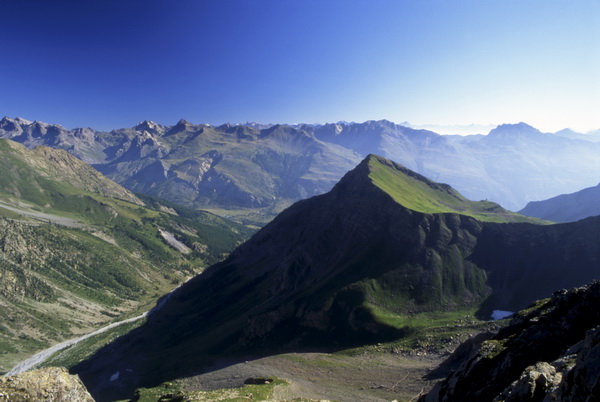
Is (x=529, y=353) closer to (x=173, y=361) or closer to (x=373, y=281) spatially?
(x=373, y=281)

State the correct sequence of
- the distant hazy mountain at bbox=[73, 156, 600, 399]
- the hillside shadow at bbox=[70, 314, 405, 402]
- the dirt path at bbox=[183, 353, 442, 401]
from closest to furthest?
the dirt path at bbox=[183, 353, 442, 401] → the hillside shadow at bbox=[70, 314, 405, 402] → the distant hazy mountain at bbox=[73, 156, 600, 399]

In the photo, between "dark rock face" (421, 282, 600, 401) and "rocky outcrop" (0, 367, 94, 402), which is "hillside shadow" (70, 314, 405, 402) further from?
"rocky outcrop" (0, 367, 94, 402)

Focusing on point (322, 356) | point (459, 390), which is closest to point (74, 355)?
point (322, 356)

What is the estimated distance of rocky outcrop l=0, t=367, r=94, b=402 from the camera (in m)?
26.3

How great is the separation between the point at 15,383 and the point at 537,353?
47968 mm

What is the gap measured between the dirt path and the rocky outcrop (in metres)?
57.0

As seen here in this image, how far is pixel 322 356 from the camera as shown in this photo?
102250mm

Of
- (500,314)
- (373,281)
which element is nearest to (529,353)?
(500,314)

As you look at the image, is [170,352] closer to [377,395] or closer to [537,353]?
[377,395]

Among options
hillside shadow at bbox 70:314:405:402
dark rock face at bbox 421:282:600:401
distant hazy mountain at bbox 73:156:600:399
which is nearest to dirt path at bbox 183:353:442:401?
hillside shadow at bbox 70:314:405:402

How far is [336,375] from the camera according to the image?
87.1 m

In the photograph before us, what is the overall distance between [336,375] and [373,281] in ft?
152

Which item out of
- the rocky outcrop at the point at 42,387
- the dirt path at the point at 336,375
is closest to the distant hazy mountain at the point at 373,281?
the dirt path at the point at 336,375

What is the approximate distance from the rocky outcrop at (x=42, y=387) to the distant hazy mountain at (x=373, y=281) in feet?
299
